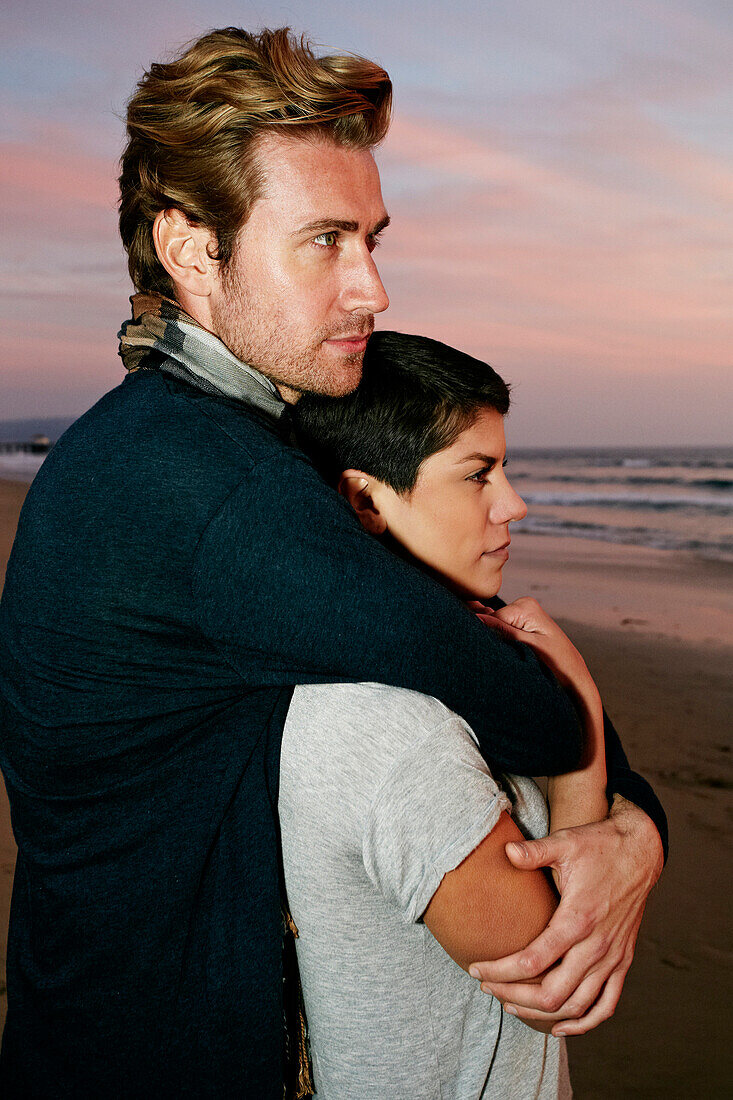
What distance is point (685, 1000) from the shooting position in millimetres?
3596

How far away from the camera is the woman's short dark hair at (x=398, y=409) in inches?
73.6

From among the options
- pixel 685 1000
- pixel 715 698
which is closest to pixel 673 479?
pixel 715 698

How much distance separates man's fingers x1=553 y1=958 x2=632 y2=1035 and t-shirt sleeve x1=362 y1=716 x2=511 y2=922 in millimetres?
429

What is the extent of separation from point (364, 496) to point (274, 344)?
0.39 metres

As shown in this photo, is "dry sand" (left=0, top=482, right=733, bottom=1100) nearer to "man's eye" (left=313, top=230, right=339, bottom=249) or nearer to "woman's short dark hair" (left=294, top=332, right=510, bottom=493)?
"woman's short dark hair" (left=294, top=332, right=510, bottom=493)

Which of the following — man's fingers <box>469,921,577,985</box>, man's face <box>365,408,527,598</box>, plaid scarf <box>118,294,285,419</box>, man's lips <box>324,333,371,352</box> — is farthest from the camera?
man's face <box>365,408,527,598</box>

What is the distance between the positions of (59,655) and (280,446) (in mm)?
470

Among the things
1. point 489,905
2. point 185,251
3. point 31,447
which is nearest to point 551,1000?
point 489,905

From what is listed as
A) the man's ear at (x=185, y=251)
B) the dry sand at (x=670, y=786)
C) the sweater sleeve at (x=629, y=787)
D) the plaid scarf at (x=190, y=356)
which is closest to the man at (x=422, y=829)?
the sweater sleeve at (x=629, y=787)

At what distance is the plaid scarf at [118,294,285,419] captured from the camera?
5.06ft

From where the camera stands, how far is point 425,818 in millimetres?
1166

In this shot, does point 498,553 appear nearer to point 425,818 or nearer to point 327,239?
point 327,239

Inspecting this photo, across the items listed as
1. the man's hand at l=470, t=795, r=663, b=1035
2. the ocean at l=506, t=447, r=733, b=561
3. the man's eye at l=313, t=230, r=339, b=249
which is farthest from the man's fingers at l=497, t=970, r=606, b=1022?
the ocean at l=506, t=447, r=733, b=561

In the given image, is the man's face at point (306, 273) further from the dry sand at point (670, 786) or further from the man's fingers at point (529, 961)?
the dry sand at point (670, 786)
